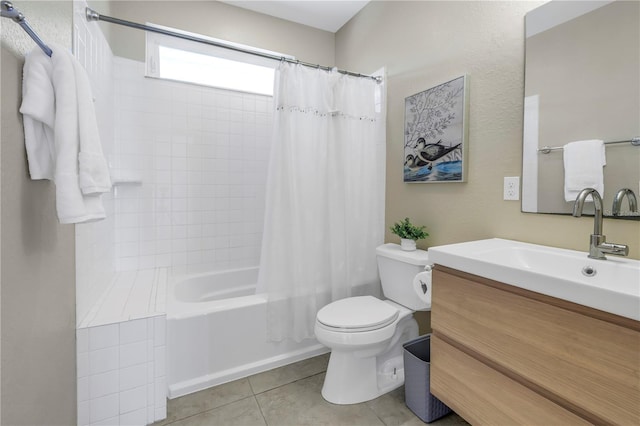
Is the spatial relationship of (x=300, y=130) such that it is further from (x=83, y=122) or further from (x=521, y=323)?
(x=521, y=323)

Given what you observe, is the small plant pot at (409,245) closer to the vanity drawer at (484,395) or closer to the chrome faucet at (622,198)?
the vanity drawer at (484,395)

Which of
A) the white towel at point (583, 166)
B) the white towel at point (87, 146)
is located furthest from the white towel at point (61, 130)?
the white towel at point (583, 166)

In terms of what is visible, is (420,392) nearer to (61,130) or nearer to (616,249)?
(616,249)

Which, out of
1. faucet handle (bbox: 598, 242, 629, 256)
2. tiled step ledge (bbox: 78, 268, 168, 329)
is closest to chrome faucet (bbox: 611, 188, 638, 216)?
faucet handle (bbox: 598, 242, 629, 256)

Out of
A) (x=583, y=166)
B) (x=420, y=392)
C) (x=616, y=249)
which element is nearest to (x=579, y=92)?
(x=583, y=166)

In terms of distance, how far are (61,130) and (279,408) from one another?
4.98 ft

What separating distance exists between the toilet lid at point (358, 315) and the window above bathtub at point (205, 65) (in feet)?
6.12

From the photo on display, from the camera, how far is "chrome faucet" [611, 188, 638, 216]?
1101mm

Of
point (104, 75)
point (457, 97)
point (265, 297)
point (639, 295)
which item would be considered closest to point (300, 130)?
point (457, 97)

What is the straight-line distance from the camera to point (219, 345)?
70.1 inches

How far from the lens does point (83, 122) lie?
3.05ft

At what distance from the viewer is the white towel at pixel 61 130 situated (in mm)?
872

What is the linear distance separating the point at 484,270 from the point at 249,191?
2.02 m

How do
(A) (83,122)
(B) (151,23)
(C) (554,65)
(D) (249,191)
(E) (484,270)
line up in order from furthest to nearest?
1. (D) (249,191)
2. (B) (151,23)
3. (C) (554,65)
4. (E) (484,270)
5. (A) (83,122)
